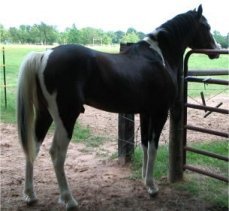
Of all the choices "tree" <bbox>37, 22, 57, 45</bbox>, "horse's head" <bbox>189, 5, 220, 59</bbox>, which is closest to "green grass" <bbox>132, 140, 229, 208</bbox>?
"horse's head" <bbox>189, 5, 220, 59</bbox>

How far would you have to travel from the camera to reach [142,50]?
3.25 meters

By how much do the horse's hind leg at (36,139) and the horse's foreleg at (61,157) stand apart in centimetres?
30

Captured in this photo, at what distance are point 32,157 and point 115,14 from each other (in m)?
8.70

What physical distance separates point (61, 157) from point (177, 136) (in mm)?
1344

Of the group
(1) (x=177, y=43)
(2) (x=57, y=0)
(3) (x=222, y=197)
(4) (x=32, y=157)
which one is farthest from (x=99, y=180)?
(2) (x=57, y=0)

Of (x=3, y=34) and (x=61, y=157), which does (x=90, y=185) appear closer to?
(x=61, y=157)

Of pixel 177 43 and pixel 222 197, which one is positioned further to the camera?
pixel 177 43

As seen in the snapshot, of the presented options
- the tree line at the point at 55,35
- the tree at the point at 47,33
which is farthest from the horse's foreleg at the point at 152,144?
the tree at the point at 47,33

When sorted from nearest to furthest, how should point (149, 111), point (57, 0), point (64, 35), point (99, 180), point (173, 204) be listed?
point (173, 204), point (149, 111), point (99, 180), point (57, 0), point (64, 35)

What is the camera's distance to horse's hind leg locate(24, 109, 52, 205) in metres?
3.04

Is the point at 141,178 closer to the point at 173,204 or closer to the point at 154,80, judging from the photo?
the point at 173,204

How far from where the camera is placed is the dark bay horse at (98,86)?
2.73 m

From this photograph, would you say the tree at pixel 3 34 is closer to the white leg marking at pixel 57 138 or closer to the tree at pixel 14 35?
the tree at pixel 14 35

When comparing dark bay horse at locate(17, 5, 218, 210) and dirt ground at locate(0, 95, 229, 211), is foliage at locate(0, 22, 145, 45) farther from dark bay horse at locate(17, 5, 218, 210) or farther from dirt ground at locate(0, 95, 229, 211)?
dark bay horse at locate(17, 5, 218, 210)
